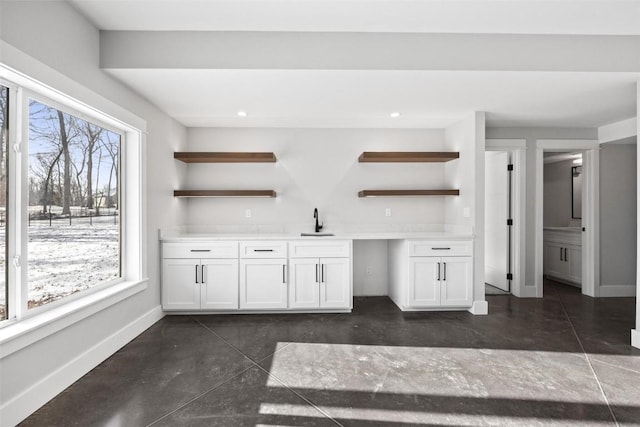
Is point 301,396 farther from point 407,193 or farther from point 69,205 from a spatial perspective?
point 407,193

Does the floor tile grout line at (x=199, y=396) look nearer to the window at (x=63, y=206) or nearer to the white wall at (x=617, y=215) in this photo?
the window at (x=63, y=206)

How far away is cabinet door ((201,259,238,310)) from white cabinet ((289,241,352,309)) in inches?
24.2

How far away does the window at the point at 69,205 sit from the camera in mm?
2045

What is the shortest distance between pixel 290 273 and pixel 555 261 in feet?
14.8

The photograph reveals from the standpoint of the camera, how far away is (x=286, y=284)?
3516mm

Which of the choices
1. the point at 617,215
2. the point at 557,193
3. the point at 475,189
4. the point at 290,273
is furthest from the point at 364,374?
the point at 557,193

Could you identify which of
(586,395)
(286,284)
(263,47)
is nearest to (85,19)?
(263,47)

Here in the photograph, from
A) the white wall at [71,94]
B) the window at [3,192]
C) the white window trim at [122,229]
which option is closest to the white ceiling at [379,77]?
the white wall at [71,94]

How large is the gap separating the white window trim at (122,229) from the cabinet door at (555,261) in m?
5.84

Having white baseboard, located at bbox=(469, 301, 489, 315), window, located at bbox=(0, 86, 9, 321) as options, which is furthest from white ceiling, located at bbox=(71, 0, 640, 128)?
white baseboard, located at bbox=(469, 301, 489, 315)

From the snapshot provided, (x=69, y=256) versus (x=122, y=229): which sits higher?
(x=122, y=229)

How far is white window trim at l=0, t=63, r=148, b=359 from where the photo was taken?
5.96ft

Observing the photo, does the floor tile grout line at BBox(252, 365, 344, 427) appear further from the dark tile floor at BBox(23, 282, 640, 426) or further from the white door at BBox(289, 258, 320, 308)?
the white door at BBox(289, 258, 320, 308)

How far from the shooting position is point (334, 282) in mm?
3555
